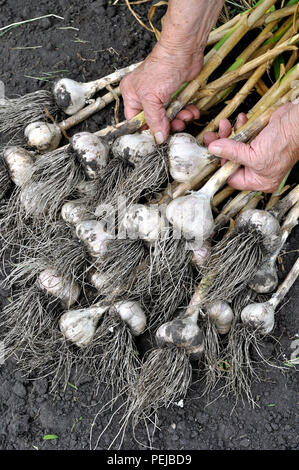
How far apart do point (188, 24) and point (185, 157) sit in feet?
1.38

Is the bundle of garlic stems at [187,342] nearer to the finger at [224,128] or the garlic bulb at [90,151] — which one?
the finger at [224,128]

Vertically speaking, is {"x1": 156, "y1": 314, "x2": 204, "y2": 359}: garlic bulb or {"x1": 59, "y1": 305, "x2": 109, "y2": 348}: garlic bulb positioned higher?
{"x1": 156, "y1": 314, "x2": 204, "y2": 359}: garlic bulb

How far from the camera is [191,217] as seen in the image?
182 cm

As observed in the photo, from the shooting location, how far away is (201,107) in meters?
2.21

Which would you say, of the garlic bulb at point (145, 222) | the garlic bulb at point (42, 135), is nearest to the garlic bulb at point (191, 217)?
the garlic bulb at point (145, 222)

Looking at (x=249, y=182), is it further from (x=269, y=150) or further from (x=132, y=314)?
(x=132, y=314)

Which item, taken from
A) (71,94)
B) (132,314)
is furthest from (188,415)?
(71,94)

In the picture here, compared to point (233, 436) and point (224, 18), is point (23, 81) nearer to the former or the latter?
point (224, 18)

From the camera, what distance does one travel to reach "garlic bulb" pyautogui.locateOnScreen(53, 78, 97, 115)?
7.38ft

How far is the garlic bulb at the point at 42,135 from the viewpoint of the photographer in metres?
2.19

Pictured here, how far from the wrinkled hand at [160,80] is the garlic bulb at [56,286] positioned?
0.57 meters

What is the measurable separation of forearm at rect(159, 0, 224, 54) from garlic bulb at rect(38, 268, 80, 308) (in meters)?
0.85

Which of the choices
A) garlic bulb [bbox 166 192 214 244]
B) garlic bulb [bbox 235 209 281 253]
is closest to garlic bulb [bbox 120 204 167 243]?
garlic bulb [bbox 166 192 214 244]

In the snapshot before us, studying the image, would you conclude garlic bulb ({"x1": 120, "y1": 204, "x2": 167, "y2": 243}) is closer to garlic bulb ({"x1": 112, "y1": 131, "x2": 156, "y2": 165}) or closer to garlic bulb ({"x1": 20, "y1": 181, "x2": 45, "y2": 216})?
garlic bulb ({"x1": 112, "y1": 131, "x2": 156, "y2": 165})
